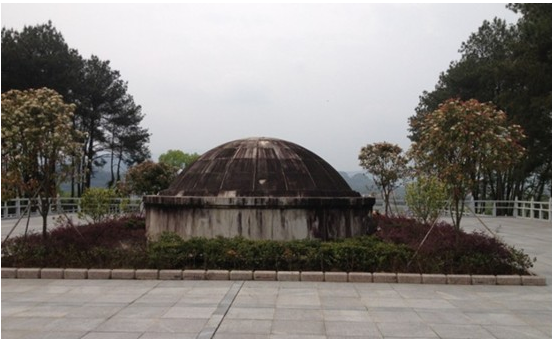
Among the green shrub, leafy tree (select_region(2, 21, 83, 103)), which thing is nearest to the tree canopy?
leafy tree (select_region(2, 21, 83, 103))

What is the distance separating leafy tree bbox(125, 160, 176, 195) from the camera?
3108cm

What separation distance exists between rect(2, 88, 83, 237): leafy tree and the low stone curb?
2.08m

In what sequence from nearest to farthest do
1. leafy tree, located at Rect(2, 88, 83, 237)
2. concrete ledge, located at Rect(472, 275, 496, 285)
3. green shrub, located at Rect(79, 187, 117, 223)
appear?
concrete ledge, located at Rect(472, 275, 496, 285) < leafy tree, located at Rect(2, 88, 83, 237) < green shrub, located at Rect(79, 187, 117, 223)

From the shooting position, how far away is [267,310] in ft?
25.5

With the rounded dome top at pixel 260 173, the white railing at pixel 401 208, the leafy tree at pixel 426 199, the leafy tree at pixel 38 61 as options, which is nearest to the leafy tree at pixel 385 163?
the white railing at pixel 401 208

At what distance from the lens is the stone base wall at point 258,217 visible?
12742 millimetres

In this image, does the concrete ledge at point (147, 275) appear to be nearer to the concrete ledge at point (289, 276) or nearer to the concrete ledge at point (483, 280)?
the concrete ledge at point (289, 276)

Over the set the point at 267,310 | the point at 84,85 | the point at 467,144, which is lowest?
the point at 267,310

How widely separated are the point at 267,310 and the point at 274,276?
2401 millimetres

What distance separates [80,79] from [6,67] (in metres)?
9.89

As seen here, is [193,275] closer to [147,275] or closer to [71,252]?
[147,275]

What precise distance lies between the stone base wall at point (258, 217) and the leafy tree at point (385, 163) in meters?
13.7

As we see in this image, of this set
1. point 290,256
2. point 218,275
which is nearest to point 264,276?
point 290,256

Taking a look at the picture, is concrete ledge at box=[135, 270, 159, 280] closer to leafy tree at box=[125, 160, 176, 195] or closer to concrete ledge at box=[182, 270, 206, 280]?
concrete ledge at box=[182, 270, 206, 280]
